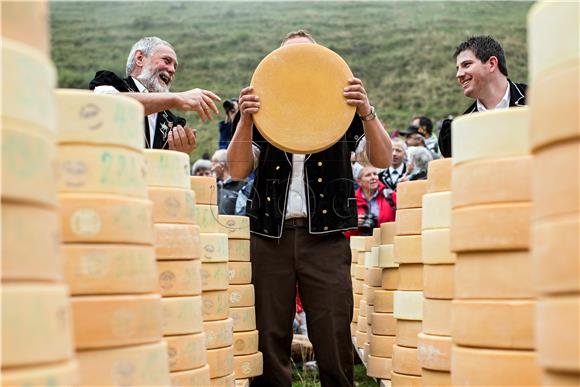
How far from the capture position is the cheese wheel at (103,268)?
119 inches

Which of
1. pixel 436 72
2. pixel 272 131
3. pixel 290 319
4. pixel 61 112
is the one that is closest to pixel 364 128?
pixel 272 131

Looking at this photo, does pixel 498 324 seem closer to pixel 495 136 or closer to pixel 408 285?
pixel 495 136

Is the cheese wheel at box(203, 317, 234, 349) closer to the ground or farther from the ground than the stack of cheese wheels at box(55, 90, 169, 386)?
closer to the ground

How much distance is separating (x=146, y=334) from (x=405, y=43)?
34783mm

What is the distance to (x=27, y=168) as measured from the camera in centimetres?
228

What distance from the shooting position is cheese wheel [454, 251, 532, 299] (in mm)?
3137

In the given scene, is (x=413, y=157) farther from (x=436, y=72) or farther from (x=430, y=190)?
(x=436, y=72)

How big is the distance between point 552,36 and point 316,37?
36274mm

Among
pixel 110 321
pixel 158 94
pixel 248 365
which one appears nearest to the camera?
pixel 110 321

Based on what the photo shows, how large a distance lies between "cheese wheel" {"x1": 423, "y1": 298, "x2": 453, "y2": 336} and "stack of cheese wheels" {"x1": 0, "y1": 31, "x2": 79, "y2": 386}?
2.08 metres

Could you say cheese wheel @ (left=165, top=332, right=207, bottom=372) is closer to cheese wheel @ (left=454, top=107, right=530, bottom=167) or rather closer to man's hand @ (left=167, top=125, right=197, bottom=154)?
cheese wheel @ (left=454, top=107, right=530, bottom=167)

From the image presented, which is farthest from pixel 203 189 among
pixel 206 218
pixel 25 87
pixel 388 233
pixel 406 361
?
pixel 25 87

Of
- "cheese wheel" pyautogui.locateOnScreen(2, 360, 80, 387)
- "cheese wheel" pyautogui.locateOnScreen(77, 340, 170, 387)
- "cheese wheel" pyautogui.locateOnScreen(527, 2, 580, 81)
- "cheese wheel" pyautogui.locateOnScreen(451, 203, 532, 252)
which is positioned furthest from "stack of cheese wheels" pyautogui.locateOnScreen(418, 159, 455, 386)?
"cheese wheel" pyautogui.locateOnScreen(2, 360, 80, 387)

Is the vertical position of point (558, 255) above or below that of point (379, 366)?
above
